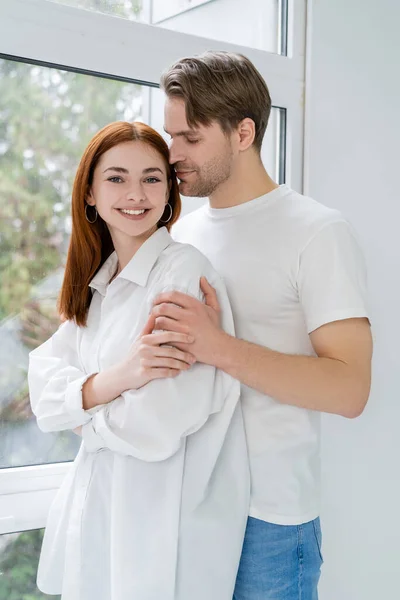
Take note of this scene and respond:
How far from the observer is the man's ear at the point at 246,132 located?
1543 millimetres

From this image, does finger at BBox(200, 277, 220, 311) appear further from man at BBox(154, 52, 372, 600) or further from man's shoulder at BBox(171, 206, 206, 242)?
man's shoulder at BBox(171, 206, 206, 242)

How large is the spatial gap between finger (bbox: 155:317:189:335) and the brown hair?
280 millimetres

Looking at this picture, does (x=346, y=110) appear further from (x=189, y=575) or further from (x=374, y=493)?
(x=189, y=575)

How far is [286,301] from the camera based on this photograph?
1469mm

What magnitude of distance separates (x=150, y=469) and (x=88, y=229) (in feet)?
1.77

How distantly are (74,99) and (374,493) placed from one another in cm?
155

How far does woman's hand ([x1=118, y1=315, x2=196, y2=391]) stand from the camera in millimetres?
1234

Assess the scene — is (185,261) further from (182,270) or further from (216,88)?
(216,88)

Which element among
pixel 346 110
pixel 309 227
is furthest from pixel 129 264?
pixel 346 110

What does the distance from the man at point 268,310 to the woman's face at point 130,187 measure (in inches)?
3.3

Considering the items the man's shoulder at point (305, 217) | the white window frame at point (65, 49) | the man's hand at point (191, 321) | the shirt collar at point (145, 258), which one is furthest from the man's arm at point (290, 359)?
the white window frame at point (65, 49)

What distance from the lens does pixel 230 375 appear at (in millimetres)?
1337

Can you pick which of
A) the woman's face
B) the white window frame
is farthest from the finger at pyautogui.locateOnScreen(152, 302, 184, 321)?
the white window frame

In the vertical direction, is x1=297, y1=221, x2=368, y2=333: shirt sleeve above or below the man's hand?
above
